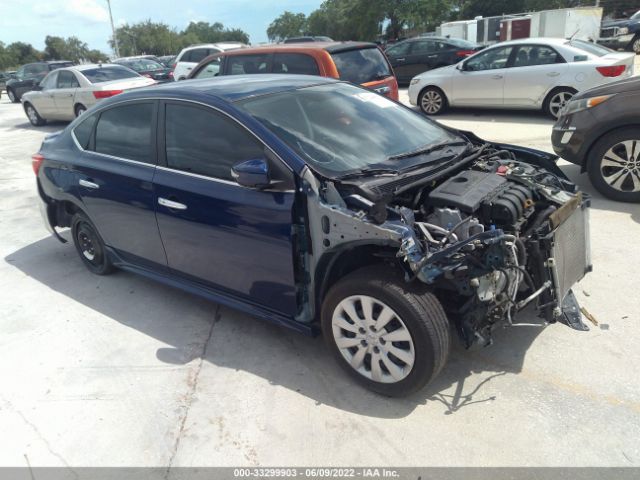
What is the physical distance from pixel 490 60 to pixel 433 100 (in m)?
1.47

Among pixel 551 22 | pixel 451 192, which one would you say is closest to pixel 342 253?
pixel 451 192

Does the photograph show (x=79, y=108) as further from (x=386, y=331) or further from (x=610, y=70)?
(x=386, y=331)

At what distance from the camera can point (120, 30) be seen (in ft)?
286

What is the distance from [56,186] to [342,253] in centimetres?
319

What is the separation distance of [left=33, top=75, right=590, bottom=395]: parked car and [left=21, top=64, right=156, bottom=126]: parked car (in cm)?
854

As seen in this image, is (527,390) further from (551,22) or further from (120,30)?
(120,30)

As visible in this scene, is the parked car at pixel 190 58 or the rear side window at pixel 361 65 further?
the parked car at pixel 190 58

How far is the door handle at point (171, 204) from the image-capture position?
343 cm

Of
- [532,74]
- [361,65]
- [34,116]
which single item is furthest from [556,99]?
[34,116]

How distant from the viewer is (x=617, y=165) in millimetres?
5258

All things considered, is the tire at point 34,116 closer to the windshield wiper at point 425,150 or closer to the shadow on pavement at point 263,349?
the shadow on pavement at point 263,349

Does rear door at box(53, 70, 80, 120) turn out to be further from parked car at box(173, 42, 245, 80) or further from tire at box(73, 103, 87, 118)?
parked car at box(173, 42, 245, 80)

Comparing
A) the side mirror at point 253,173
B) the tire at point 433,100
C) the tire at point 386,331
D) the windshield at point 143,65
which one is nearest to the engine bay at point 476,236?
the tire at point 386,331

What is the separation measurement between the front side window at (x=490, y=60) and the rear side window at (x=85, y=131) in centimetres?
822
